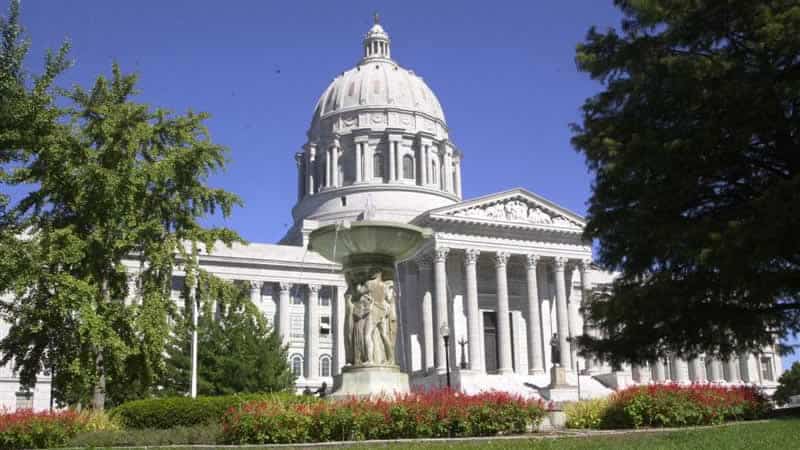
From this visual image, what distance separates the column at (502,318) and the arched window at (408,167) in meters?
22.2

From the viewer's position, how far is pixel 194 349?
31.5m

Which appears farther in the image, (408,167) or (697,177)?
(408,167)

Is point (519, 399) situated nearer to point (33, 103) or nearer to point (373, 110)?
point (33, 103)

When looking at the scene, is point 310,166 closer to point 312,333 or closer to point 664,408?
point 312,333

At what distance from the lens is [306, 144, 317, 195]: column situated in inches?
3254

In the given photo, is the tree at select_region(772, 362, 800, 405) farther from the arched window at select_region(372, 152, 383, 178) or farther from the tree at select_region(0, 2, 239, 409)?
the tree at select_region(0, 2, 239, 409)

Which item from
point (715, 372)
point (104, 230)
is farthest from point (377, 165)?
point (104, 230)

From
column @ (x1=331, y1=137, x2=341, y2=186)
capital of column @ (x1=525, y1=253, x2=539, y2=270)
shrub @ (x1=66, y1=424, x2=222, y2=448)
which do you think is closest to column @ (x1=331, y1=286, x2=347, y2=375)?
capital of column @ (x1=525, y1=253, x2=539, y2=270)

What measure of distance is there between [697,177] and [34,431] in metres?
17.0

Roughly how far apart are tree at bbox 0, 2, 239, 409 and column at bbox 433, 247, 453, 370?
3047 centimetres

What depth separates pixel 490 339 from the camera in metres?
63.5

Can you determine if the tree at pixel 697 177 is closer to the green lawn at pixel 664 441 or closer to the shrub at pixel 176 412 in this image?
the green lawn at pixel 664 441

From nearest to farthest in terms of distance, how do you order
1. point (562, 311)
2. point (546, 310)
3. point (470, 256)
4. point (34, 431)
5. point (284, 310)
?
point (34, 431), point (470, 256), point (562, 311), point (284, 310), point (546, 310)

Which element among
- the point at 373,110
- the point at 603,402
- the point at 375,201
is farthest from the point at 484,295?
the point at 603,402
